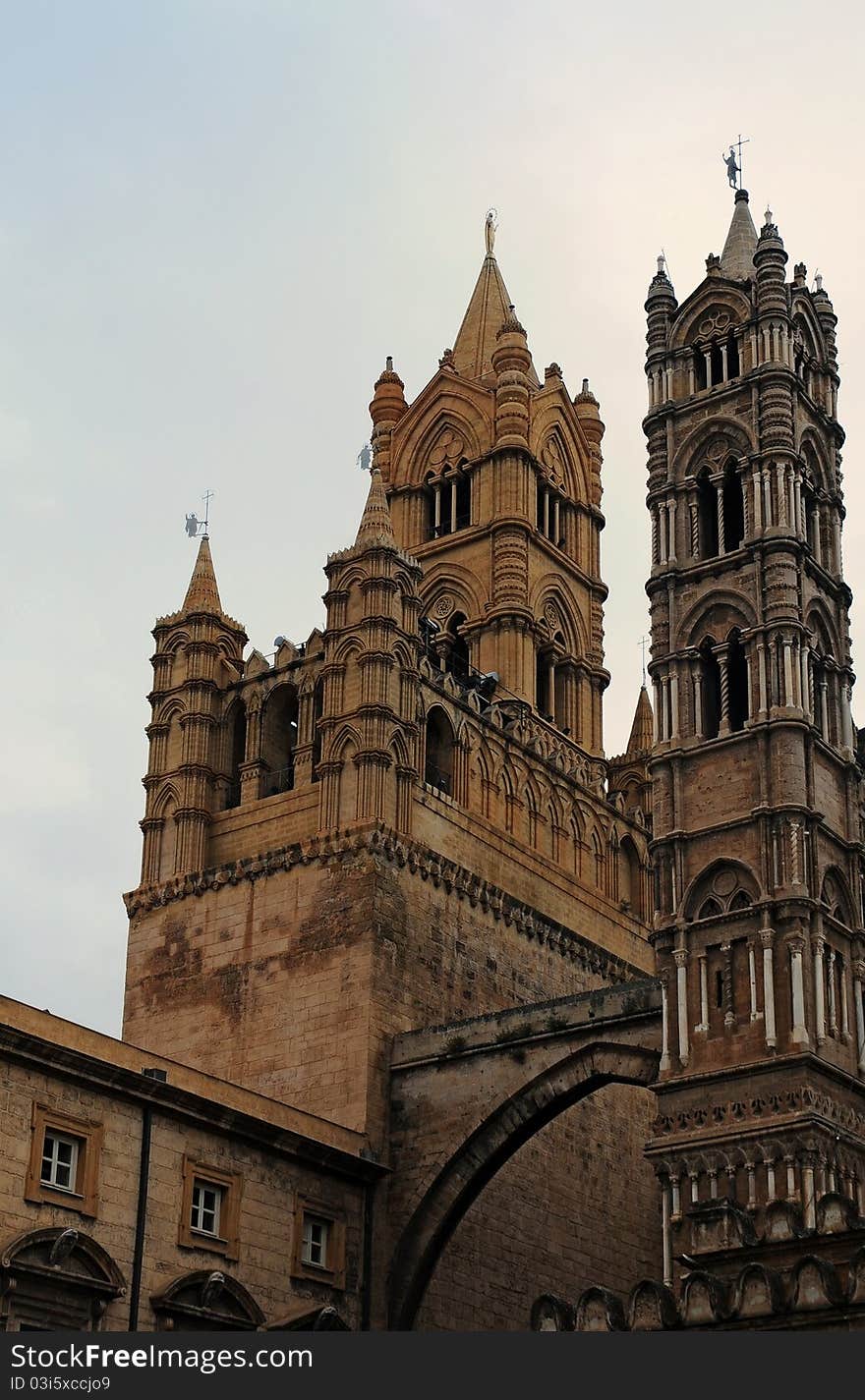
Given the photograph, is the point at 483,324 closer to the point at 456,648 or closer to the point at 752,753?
the point at 456,648

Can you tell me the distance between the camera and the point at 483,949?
5531cm

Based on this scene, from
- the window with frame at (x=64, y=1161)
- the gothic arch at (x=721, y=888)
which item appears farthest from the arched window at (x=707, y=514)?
the window with frame at (x=64, y=1161)

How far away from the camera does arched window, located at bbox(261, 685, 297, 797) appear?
5705cm

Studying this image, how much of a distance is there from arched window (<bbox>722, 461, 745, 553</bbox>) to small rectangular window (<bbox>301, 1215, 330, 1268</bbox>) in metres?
18.1

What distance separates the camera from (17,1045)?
130 ft

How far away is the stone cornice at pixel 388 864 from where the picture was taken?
173 feet

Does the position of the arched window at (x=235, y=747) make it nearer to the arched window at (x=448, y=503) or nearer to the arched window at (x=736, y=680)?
the arched window at (x=448, y=503)

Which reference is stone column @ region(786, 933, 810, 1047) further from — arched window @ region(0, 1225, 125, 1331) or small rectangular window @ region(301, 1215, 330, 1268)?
arched window @ region(0, 1225, 125, 1331)

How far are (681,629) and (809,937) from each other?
865 centimetres

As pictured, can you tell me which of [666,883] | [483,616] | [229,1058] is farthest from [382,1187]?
[483,616]

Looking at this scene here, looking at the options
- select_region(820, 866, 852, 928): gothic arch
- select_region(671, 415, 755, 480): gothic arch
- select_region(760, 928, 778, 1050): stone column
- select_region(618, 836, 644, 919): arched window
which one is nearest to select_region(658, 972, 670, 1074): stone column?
select_region(760, 928, 778, 1050): stone column

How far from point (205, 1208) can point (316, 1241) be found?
4.09m

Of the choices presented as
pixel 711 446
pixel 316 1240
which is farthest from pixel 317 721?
pixel 316 1240

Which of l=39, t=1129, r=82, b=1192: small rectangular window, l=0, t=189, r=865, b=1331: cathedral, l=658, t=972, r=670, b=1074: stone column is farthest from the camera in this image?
l=658, t=972, r=670, b=1074: stone column
